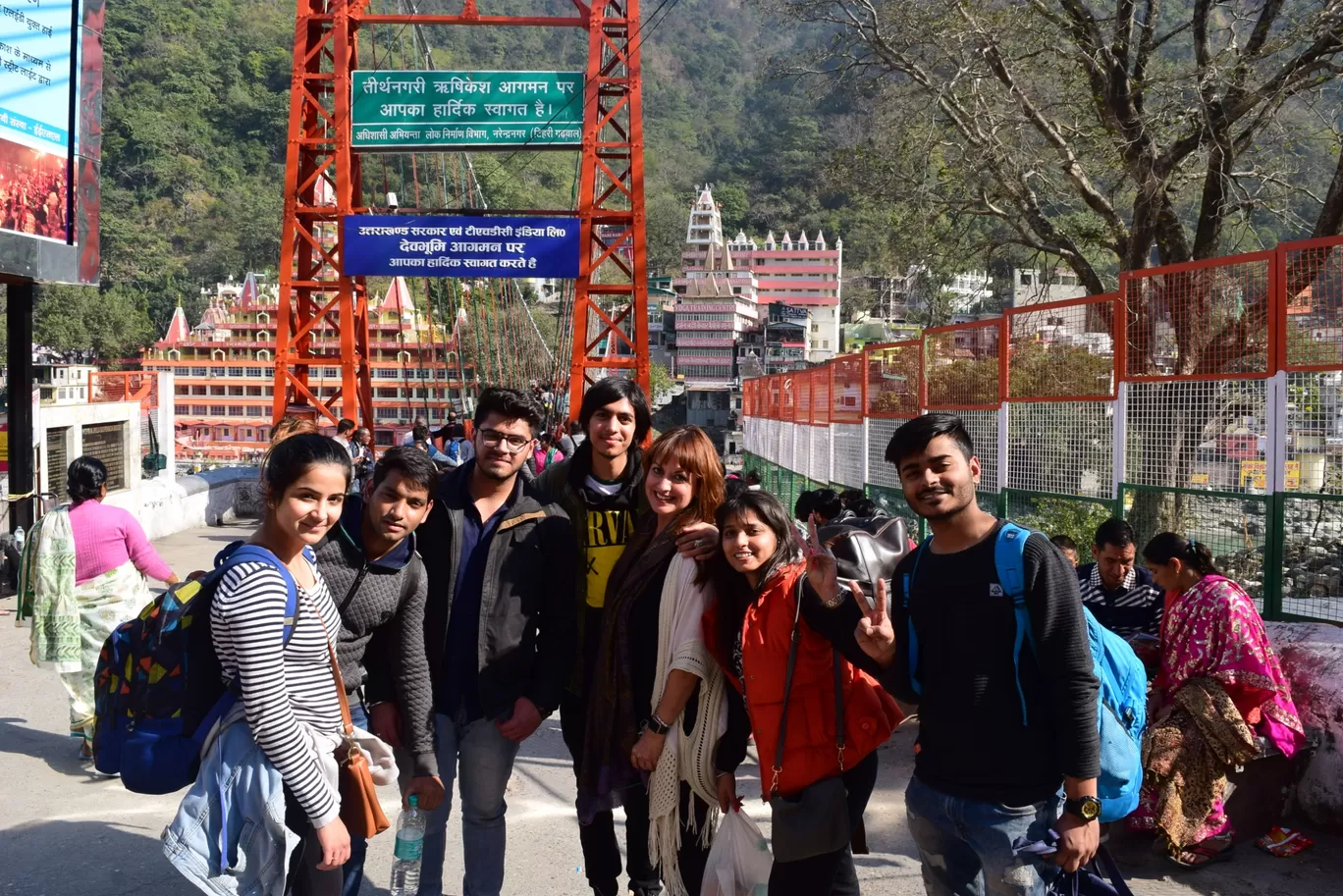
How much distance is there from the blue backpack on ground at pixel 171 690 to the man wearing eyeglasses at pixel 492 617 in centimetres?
79

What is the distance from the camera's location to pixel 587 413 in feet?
11.0

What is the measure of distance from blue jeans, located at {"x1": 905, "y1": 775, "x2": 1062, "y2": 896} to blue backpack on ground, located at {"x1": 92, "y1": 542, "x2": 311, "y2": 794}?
136 cm

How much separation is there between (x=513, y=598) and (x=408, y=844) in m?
0.70

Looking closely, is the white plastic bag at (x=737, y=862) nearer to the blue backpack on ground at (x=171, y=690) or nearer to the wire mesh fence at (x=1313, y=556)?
the blue backpack on ground at (x=171, y=690)

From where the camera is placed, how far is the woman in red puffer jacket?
269 centimetres

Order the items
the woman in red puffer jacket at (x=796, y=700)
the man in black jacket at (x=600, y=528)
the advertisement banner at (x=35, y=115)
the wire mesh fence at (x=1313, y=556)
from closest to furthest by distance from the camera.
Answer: the woman in red puffer jacket at (x=796, y=700), the man in black jacket at (x=600, y=528), the wire mesh fence at (x=1313, y=556), the advertisement banner at (x=35, y=115)

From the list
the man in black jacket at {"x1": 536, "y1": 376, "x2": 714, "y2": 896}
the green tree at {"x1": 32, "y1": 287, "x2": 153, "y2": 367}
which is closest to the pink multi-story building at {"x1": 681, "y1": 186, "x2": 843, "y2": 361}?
the green tree at {"x1": 32, "y1": 287, "x2": 153, "y2": 367}

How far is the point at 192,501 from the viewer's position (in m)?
14.8

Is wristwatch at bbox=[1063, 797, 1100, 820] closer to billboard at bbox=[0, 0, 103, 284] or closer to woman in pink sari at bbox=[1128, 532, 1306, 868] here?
woman in pink sari at bbox=[1128, 532, 1306, 868]

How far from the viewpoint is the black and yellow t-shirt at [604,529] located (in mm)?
3322

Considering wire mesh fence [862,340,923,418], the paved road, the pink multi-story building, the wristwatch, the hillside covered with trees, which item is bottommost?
the paved road

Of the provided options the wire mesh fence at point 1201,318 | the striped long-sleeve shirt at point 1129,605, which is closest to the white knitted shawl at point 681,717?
the striped long-sleeve shirt at point 1129,605

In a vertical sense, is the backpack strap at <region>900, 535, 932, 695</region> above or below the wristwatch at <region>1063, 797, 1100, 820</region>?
above

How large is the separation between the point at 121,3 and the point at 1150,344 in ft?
426
